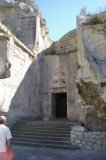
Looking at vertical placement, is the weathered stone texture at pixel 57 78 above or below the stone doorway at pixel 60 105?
above

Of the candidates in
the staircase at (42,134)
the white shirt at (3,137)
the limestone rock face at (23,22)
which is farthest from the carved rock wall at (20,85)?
the white shirt at (3,137)

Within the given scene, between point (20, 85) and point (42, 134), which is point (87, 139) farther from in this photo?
point (20, 85)

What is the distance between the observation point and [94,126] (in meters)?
8.48

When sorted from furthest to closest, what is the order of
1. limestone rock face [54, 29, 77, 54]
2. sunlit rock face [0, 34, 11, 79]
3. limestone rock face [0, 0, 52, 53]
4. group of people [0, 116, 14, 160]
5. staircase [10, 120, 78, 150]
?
limestone rock face [54, 29, 77, 54], limestone rock face [0, 0, 52, 53], staircase [10, 120, 78, 150], sunlit rock face [0, 34, 11, 79], group of people [0, 116, 14, 160]

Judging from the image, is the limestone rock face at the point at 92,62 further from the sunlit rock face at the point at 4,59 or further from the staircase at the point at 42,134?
the staircase at the point at 42,134

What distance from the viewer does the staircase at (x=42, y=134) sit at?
27.7ft

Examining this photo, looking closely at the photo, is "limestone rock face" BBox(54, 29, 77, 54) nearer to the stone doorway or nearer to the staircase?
the stone doorway

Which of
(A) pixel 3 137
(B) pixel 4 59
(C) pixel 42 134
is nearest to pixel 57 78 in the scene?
(C) pixel 42 134

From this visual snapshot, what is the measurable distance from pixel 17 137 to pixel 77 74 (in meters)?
4.74

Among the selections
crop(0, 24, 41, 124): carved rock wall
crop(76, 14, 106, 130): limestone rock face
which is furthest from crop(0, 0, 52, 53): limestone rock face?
crop(76, 14, 106, 130): limestone rock face

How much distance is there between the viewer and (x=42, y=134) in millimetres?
9328

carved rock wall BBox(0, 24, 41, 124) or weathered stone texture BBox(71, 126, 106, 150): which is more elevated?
carved rock wall BBox(0, 24, 41, 124)

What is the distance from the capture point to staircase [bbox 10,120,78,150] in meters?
8.43

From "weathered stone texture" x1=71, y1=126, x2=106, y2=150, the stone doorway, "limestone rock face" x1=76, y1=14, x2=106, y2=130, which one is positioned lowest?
"weathered stone texture" x1=71, y1=126, x2=106, y2=150
